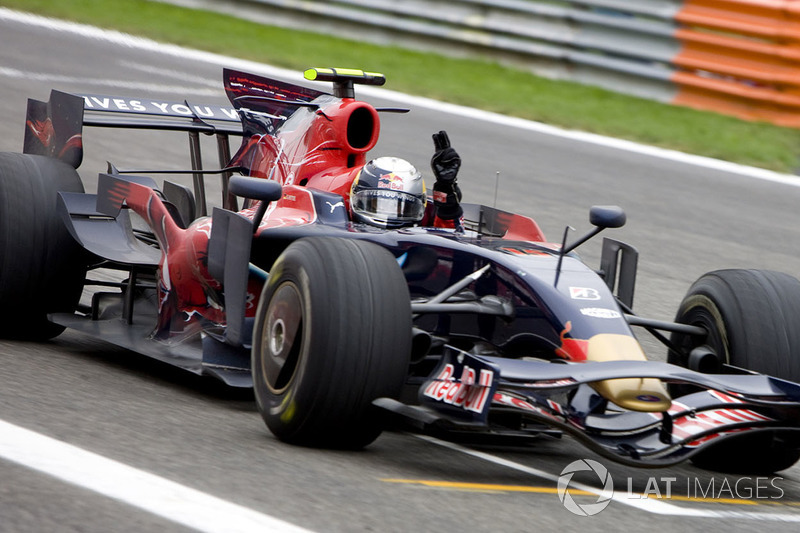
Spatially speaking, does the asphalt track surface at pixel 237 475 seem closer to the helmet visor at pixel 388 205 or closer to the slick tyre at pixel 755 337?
the slick tyre at pixel 755 337

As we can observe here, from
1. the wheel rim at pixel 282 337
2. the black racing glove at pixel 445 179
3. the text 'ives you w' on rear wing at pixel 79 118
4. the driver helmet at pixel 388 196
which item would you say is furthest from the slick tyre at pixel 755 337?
the text 'ives you w' on rear wing at pixel 79 118

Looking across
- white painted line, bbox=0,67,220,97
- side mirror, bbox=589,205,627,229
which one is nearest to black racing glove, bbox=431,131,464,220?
side mirror, bbox=589,205,627,229

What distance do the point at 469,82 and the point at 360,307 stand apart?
11.0 meters

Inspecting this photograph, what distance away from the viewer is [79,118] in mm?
6684

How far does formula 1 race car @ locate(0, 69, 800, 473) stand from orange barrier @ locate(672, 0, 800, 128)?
786 centimetres

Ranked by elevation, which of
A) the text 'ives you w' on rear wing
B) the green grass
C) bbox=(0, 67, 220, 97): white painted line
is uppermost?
the green grass

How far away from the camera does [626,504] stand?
449cm

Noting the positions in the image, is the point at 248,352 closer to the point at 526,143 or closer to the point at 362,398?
the point at 362,398

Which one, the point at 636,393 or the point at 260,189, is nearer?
the point at 636,393

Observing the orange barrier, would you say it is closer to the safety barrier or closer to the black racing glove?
the safety barrier

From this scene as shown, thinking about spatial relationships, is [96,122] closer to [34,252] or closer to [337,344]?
[34,252]

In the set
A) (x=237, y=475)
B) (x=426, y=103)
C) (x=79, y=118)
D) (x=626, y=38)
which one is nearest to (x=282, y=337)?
(x=237, y=475)

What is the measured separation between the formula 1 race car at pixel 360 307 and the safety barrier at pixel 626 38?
7.95 metres

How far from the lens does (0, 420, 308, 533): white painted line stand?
3709mm
